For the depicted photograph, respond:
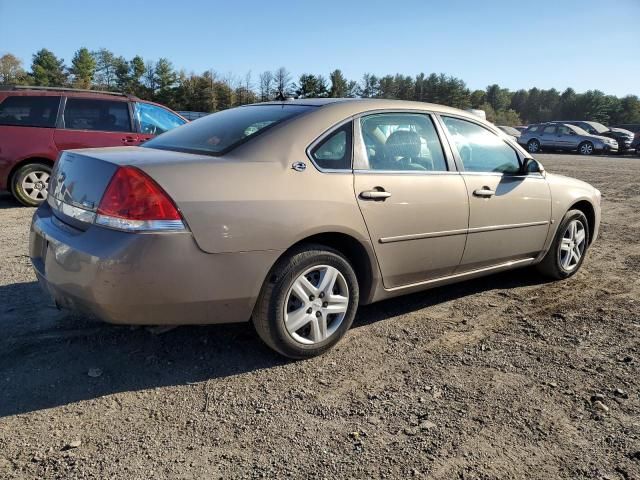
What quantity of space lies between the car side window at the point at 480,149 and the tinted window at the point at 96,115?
234 inches

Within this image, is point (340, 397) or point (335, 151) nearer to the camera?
point (340, 397)

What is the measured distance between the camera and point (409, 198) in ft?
11.5

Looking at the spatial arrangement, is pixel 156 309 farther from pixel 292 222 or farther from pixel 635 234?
pixel 635 234

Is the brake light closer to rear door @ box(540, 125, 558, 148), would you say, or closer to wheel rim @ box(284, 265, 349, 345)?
wheel rim @ box(284, 265, 349, 345)

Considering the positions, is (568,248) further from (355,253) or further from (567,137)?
(567,137)

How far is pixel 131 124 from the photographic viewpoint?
27.5 ft

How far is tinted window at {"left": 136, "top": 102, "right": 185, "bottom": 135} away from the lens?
8539 millimetres

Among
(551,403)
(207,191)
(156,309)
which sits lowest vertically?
(551,403)

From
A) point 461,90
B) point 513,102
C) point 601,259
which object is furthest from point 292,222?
point 513,102

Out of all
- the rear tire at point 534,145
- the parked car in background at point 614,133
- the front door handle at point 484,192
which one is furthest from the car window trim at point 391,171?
the parked car in background at point 614,133

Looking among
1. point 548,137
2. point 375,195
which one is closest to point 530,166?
point 375,195

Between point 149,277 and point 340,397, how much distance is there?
1176 mm

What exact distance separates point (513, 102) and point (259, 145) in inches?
5017

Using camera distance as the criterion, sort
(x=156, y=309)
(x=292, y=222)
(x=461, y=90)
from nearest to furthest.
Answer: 1. (x=156, y=309)
2. (x=292, y=222)
3. (x=461, y=90)
